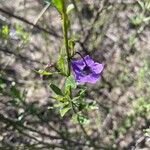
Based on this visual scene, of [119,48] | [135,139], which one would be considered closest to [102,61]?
[119,48]

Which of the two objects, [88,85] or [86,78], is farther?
[88,85]

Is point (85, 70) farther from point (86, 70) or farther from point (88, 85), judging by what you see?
point (88, 85)

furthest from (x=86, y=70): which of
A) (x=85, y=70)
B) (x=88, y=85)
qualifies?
(x=88, y=85)

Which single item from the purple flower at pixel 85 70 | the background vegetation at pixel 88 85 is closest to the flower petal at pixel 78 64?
the purple flower at pixel 85 70

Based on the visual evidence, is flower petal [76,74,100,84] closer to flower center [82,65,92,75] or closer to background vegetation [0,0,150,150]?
flower center [82,65,92,75]

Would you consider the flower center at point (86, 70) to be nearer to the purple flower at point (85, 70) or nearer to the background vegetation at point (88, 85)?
the purple flower at point (85, 70)

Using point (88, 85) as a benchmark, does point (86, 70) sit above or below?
above

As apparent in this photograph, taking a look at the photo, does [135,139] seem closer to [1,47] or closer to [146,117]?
[146,117]

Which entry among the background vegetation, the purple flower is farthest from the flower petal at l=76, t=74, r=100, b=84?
the background vegetation
